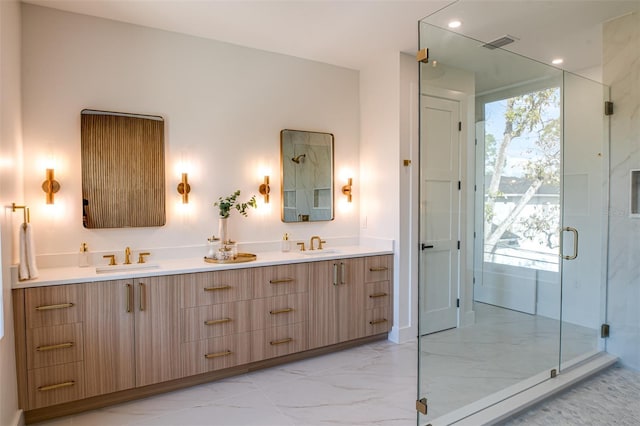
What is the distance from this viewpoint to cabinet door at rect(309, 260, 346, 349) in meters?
3.36

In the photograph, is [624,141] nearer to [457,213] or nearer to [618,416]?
[457,213]

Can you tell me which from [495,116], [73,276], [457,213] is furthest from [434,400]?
[73,276]

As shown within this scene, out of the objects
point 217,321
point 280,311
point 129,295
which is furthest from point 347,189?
point 129,295

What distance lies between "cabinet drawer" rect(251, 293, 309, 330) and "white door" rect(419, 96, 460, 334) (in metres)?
1.05

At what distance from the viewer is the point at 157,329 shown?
269 cm

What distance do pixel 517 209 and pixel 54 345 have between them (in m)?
3.65

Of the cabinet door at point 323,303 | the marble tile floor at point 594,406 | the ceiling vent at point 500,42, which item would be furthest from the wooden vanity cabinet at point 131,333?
the ceiling vent at point 500,42

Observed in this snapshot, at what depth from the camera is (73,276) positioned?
2465mm

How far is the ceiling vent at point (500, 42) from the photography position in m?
3.05

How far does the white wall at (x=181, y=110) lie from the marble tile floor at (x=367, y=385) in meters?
1.25

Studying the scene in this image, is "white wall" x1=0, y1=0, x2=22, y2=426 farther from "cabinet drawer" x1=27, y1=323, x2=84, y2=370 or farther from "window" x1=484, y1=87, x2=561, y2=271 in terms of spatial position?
"window" x1=484, y1=87, x2=561, y2=271

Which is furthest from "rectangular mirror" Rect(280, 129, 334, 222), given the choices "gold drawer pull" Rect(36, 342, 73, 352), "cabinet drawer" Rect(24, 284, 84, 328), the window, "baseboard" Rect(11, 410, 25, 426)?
"baseboard" Rect(11, 410, 25, 426)

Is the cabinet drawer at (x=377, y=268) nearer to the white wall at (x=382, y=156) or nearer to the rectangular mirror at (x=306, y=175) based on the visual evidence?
the white wall at (x=382, y=156)

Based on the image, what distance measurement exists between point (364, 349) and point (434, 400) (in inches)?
48.9
